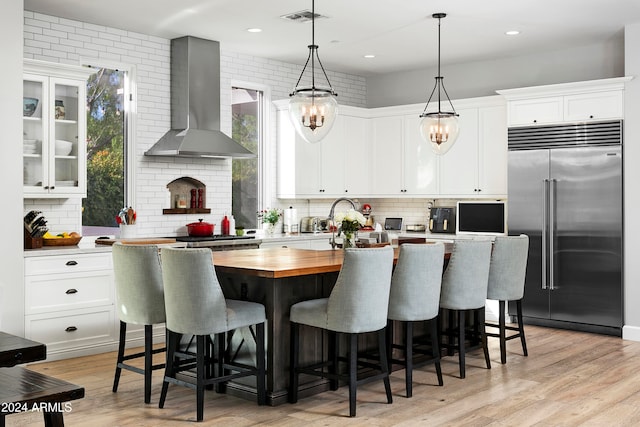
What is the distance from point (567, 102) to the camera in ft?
23.1

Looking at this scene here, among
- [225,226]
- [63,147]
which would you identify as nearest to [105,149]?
[63,147]

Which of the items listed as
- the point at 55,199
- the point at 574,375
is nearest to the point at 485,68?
the point at 574,375

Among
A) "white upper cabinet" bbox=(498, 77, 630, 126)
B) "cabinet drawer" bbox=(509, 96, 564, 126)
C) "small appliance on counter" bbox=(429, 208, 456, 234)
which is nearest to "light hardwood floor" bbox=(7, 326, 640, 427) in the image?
"white upper cabinet" bbox=(498, 77, 630, 126)

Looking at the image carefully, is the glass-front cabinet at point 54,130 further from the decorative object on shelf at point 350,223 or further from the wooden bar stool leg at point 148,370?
the decorative object on shelf at point 350,223

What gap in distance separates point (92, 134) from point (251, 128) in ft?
6.33

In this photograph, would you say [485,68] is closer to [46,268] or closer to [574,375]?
[574,375]

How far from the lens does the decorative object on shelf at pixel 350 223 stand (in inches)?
211

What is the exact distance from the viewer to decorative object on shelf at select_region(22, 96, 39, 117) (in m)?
5.80

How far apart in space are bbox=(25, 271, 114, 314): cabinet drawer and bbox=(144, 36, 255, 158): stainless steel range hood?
1476mm

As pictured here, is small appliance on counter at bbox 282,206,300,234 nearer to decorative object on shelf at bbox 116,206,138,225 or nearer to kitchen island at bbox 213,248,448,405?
decorative object on shelf at bbox 116,206,138,225

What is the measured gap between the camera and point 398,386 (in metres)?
5.01

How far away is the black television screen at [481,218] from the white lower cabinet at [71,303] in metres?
3.90

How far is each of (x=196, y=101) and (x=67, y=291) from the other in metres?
2.31

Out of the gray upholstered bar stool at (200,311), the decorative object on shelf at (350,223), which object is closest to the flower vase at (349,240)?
the decorative object on shelf at (350,223)
